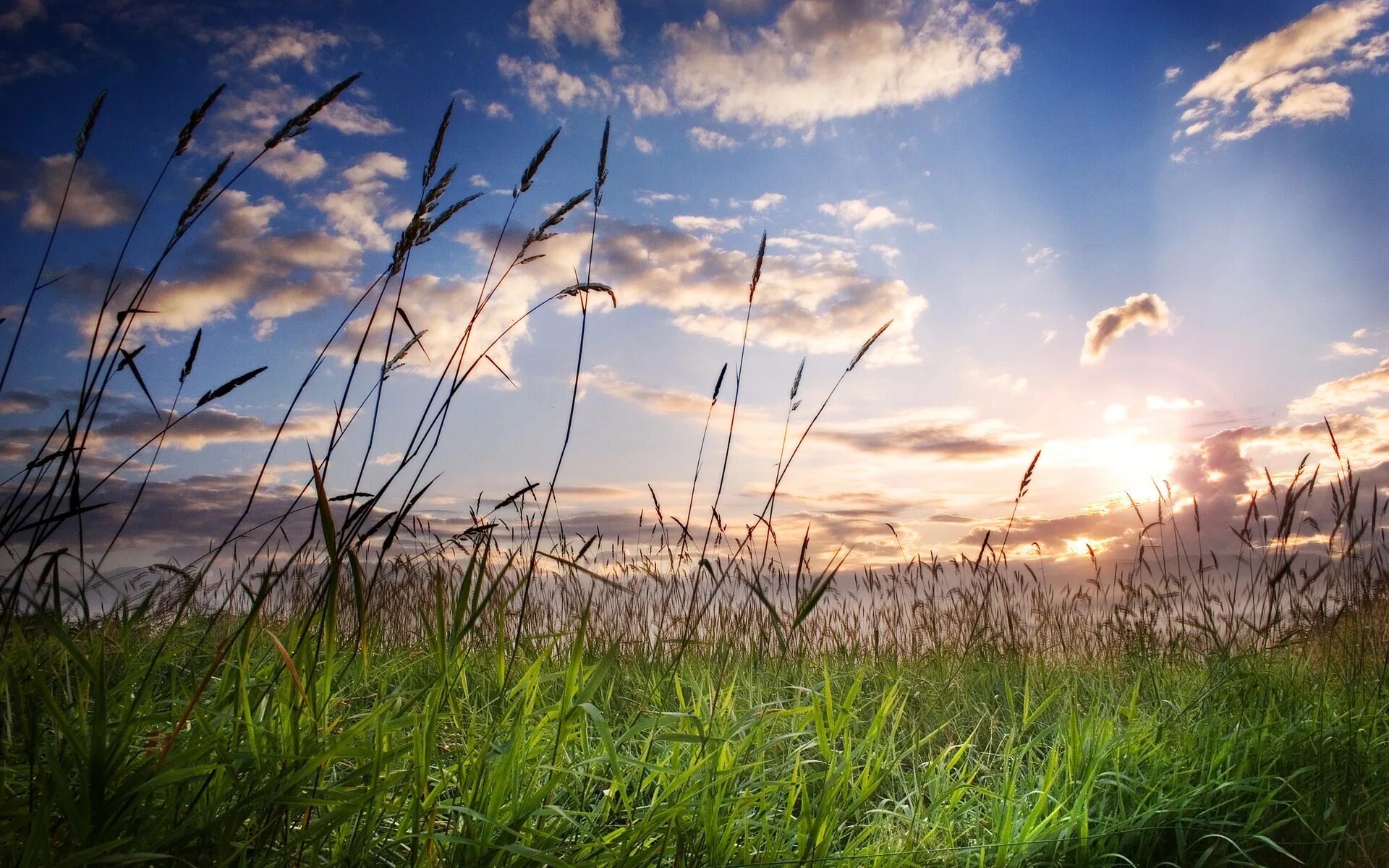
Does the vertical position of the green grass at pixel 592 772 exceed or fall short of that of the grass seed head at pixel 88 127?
it falls short

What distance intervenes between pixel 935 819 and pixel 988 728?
1.67 meters

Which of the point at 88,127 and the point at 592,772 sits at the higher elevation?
the point at 88,127

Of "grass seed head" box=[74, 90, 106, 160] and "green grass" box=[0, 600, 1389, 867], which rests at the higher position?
"grass seed head" box=[74, 90, 106, 160]

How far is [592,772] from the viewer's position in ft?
7.72

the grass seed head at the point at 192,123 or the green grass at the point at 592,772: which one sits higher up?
the grass seed head at the point at 192,123

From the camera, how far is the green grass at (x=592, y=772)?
163cm

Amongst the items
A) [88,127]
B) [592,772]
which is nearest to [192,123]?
[88,127]

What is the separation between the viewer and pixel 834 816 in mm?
2137

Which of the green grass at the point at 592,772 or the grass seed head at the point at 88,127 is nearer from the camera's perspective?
the green grass at the point at 592,772

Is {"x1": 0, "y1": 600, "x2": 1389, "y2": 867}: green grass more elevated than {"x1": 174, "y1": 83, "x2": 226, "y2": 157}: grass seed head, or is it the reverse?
{"x1": 174, "y1": 83, "x2": 226, "y2": 157}: grass seed head

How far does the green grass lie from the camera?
5.36 ft

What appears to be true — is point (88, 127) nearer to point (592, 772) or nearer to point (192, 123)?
point (192, 123)

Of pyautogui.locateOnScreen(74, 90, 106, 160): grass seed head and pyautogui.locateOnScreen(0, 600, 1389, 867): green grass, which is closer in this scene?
pyautogui.locateOnScreen(0, 600, 1389, 867): green grass

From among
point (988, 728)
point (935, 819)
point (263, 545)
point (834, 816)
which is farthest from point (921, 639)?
point (263, 545)
